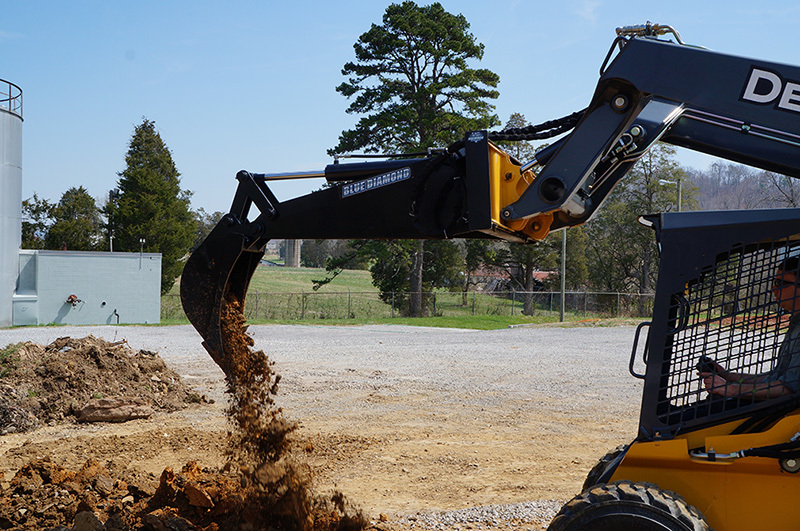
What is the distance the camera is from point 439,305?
135ft

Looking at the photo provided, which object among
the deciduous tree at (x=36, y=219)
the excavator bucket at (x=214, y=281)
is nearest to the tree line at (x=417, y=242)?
the deciduous tree at (x=36, y=219)

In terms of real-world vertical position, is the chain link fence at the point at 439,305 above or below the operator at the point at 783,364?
below

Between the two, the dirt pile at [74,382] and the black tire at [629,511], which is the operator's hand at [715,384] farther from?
the dirt pile at [74,382]

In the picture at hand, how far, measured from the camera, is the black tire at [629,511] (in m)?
3.37

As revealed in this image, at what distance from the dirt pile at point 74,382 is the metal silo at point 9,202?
1893 centimetres

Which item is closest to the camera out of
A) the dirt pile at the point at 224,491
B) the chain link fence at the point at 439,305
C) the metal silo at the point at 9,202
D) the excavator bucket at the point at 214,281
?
the dirt pile at the point at 224,491

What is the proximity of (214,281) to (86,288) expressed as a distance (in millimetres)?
28362

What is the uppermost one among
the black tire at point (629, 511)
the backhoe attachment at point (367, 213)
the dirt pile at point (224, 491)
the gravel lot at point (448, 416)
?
the backhoe attachment at point (367, 213)

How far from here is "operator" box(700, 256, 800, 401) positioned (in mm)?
3514

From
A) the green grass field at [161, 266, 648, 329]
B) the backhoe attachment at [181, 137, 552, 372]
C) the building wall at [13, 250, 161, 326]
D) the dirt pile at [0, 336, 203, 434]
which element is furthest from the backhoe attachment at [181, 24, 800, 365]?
the building wall at [13, 250, 161, 326]

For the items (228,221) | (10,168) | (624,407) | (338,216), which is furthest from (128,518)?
(10,168)

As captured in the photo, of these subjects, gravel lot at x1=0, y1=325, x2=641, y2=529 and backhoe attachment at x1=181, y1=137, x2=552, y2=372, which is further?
gravel lot at x1=0, y1=325, x2=641, y2=529

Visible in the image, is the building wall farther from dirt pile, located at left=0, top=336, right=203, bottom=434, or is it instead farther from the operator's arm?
the operator's arm

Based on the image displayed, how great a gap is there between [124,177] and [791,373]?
158 ft
